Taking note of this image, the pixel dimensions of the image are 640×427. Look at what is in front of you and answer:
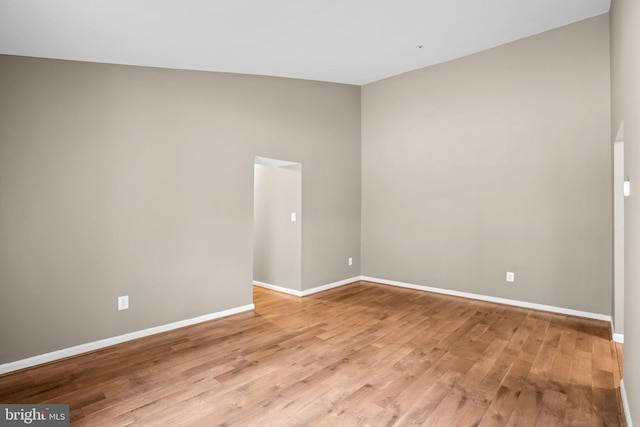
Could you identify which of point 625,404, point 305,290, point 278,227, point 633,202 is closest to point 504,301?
point 625,404

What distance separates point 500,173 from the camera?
4.63 metres

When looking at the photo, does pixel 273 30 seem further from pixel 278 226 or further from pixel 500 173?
pixel 500 173

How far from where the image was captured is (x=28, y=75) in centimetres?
288

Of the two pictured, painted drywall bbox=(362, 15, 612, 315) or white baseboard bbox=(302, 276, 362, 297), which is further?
white baseboard bbox=(302, 276, 362, 297)

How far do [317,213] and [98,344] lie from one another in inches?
122

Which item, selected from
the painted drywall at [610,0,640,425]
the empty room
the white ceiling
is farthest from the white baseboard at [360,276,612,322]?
the white ceiling

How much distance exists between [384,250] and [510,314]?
2.07 meters

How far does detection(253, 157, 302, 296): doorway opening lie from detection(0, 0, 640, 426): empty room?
0.04 metres

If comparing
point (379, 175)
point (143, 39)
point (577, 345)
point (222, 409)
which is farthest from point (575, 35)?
point (222, 409)

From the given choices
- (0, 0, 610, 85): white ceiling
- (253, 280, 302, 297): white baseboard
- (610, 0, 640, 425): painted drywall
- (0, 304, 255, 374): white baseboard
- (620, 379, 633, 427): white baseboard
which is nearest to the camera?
(610, 0, 640, 425): painted drywall

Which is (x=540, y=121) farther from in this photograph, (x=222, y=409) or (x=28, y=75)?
(x=28, y=75)

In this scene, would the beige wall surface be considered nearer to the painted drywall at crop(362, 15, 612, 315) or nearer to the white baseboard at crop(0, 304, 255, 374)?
the white baseboard at crop(0, 304, 255, 374)

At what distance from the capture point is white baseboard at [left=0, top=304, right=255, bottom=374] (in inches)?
113

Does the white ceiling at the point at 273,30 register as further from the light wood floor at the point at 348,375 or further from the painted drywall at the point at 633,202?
the light wood floor at the point at 348,375
